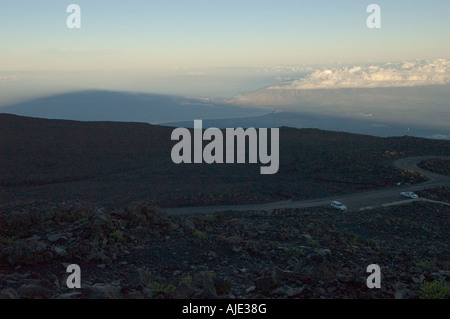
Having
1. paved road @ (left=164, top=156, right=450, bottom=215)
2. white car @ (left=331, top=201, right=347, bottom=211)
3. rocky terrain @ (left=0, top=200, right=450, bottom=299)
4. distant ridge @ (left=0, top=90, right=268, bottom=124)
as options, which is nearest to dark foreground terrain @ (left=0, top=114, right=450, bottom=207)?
paved road @ (left=164, top=156, right=450, bottom=215)

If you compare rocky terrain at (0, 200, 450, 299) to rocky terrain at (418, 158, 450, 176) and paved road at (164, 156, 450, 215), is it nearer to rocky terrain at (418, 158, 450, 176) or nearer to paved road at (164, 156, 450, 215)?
paved road at (164, 156, 450, 215)

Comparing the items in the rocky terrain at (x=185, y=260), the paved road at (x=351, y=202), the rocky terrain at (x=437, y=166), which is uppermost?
the rocky terrain at (x=185, y=260)

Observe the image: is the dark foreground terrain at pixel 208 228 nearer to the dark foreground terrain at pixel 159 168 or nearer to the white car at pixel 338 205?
the dark foreground terrain at pixel 159 168

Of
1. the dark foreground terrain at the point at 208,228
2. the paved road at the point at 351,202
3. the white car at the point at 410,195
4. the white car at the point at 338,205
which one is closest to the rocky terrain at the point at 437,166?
the paved road at the point at 351,202

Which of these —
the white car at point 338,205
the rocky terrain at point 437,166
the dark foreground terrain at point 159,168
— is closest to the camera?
the white car at point 338,205

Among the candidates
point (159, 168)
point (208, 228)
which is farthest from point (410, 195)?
point (159, 168)

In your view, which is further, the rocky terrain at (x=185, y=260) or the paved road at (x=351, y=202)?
the paved road at (x=351, y=202)

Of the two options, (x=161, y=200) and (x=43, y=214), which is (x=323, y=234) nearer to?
(x=43, y=214)

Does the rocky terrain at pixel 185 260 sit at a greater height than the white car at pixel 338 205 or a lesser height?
greater
